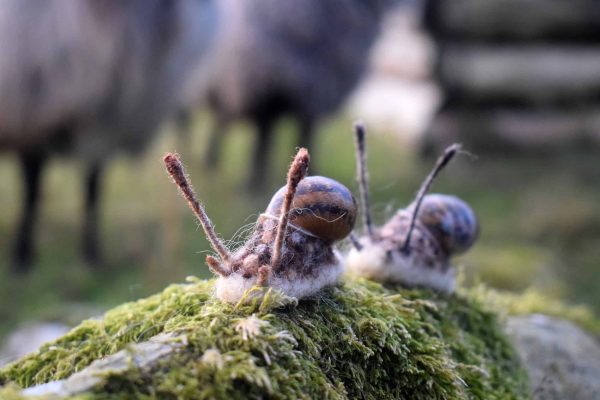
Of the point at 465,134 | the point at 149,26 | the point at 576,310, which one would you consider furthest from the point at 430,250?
the point at 465,134

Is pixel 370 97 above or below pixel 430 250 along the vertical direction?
above

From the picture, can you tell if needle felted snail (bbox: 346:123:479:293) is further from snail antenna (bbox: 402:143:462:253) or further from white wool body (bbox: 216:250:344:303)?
white wool body (bbox: 216:250:344:303)

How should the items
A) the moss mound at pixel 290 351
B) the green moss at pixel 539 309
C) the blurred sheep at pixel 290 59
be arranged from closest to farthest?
the moss mound at pixel 290 351, the green moss at pixel 539 309, the blurred sheep at pixel 290 59

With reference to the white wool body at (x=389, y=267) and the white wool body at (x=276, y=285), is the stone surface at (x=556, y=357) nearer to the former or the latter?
the white wool body at (x=389, y=267)

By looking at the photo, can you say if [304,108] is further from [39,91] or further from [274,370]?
[274,370]

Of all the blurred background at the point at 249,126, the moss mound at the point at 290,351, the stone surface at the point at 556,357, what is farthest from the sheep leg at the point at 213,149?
the moss mound at the point at 290,351

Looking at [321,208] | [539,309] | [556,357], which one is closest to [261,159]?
[539,309]
